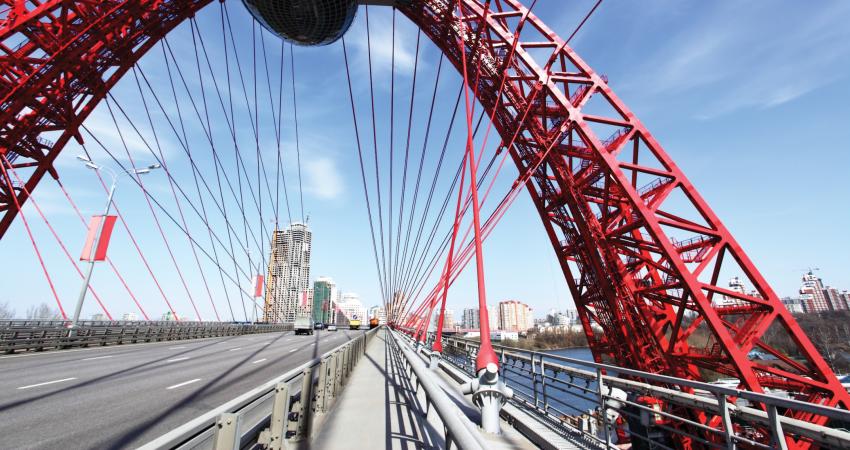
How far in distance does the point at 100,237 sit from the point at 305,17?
1824cm

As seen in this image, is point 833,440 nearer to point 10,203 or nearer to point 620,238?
point 620,238

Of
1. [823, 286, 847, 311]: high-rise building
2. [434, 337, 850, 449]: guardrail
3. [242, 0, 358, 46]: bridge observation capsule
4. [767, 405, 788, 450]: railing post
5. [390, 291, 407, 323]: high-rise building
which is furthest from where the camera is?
[823, 286, 847, 311]: high-rise building

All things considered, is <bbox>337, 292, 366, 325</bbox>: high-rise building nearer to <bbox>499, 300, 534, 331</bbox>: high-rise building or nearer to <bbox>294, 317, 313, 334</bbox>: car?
<bbox>499, 300, 534, 331</bbox>: high-rise building

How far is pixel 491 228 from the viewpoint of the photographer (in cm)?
1570

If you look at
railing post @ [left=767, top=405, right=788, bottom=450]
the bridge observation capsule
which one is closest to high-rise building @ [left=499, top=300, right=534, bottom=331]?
the bridge observation capsule

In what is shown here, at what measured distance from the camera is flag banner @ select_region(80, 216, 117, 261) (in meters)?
21.2

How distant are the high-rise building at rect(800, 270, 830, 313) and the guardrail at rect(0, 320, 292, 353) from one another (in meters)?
188

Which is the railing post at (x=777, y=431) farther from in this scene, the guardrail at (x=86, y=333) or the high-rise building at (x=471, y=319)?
the high-rise building at (x=471, y=319)

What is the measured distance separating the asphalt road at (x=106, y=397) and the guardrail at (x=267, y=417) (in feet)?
8.09

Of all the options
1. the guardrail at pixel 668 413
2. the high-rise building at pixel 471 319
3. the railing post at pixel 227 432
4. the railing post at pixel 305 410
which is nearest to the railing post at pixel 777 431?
the guardrail at pixel 668 413

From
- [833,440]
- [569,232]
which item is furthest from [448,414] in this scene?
[569,232]

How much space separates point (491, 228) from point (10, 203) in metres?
21.3

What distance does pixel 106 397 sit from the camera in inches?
328

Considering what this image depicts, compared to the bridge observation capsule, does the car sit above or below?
below
